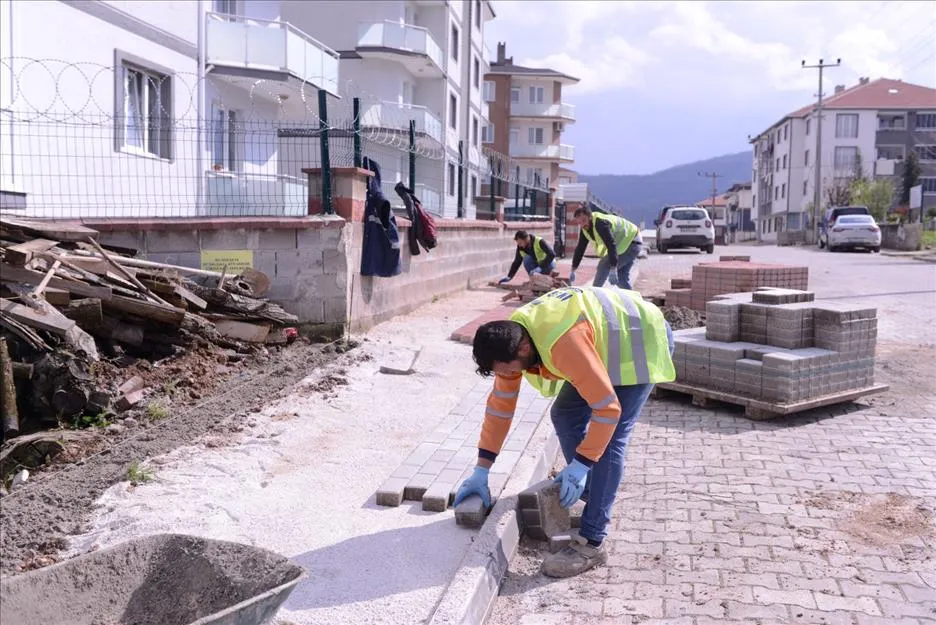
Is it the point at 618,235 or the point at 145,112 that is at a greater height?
the point at 145,112

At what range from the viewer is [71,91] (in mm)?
13172

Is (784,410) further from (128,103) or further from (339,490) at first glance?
(128,103)

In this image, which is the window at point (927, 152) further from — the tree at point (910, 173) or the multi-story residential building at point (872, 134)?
the tree at point (910, 173)

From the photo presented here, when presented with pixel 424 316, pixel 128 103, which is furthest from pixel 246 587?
pixel 128 103

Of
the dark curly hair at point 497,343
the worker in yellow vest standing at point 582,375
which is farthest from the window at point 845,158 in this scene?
the dark curly hair at point 497,343

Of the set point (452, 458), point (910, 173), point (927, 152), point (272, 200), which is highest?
point (927, 152)

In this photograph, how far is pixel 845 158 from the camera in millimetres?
67188

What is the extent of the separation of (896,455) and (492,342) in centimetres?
364

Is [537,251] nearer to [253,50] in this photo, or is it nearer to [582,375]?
[253,50]

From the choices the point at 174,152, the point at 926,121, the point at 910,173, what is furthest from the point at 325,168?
the point at 926,121

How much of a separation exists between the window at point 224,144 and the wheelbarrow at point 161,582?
5908 millimetres

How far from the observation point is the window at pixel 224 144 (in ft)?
31.7

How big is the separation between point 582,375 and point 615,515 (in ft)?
4.89

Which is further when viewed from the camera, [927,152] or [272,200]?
[927,152]
